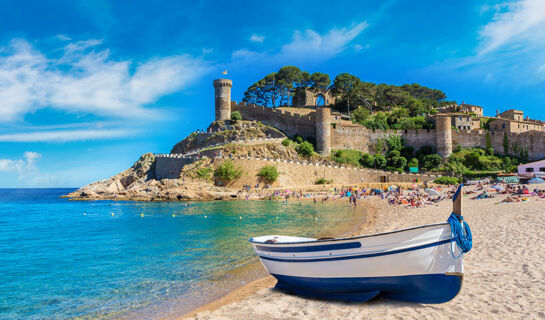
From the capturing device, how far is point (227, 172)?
120 ft

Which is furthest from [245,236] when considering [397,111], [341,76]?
[341,76]

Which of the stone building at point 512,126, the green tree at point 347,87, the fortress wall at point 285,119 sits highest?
the green tree at point 347,87

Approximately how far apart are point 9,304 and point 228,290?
4830 millimetres

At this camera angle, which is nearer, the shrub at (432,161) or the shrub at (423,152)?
the shrub at (432,161)

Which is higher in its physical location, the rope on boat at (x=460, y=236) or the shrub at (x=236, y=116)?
the shrub at (x=236, y=116)

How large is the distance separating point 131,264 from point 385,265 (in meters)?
8.12

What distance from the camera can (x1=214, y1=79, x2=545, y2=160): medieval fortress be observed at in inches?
1721

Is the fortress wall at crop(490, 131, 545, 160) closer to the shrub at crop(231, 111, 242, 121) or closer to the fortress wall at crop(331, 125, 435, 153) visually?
the fortress wall at crop(331, 125, 435, 153)

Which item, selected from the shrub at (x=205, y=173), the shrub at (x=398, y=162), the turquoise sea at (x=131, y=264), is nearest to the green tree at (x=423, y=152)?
the shrub at (x=398, y=162)

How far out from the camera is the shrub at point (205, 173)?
122 feet

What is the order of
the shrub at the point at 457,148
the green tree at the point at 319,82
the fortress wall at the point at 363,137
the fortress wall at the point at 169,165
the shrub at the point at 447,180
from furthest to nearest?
the green tree at the point at 319,82
the fortress wall at the point at 363,137
the shrub at the point at 457,148
the fortress wall at the point at 169,165
the shrub at the point at 447,180

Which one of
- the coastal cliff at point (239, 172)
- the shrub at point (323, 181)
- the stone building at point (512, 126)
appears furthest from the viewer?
the stone building at point (512, 126)

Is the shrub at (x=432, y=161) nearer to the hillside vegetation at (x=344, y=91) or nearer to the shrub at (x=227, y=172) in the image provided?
the hillside vegetation at (x=344, y=91)

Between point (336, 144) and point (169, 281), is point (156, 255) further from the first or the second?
point (336, 144)
